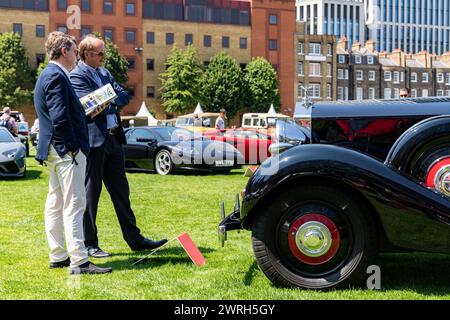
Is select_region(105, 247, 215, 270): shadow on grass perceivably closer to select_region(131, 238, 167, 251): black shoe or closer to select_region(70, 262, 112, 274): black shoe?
select_region(131, 238, 167, 251): black shoe

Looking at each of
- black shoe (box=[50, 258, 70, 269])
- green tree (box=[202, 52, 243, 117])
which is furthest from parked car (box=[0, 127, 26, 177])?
green tree (box=[202, 52, 243, 117])

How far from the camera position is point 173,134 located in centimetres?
1631

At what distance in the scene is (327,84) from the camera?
83.4m

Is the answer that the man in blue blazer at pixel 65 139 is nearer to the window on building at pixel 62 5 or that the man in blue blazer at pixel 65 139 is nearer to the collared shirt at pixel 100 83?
the collared shirt at pixel 100 83

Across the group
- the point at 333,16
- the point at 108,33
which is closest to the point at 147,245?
the point at 108,33

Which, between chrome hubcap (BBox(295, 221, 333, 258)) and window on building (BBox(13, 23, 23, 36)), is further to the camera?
window on building (BBox(13, 23, 23, 36))

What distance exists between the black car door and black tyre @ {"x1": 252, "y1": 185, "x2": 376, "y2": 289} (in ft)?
37.9

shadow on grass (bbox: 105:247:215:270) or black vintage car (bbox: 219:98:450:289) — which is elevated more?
black vintage car (bbox: 219:98:450:289)

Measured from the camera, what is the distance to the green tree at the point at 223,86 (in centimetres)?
6800

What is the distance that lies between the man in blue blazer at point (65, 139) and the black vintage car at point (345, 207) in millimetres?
1464

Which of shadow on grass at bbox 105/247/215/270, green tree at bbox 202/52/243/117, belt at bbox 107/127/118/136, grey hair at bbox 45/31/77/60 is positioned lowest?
shadow on grass at bbox 105/247/215/270

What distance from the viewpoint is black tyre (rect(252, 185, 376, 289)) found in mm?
4039

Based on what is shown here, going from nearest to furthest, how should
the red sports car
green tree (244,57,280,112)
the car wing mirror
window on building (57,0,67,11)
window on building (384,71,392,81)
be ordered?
the car wing mirror < the red sports car < window on building (57,0,67,11) < green tree (244,57,280,112) < window on building (384,71,392,81)

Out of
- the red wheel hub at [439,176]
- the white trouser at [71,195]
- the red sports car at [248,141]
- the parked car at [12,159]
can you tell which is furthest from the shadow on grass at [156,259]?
the red sports car at [248,141]
